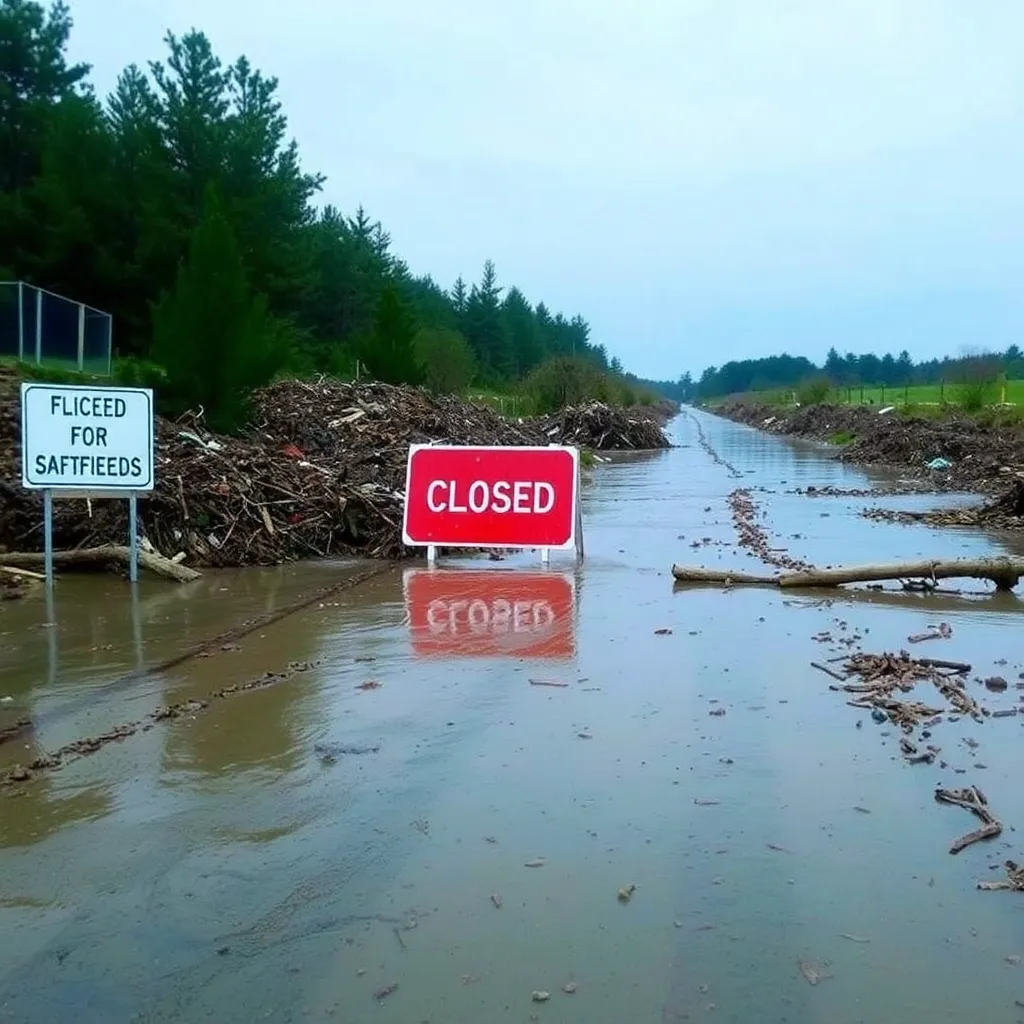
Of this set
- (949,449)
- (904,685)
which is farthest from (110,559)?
(949,449)

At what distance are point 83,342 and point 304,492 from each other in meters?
12.4

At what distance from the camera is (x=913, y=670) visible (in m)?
6.20

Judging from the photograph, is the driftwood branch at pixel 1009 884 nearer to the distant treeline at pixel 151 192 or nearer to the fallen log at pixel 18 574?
the fallen log at pixel 18 574

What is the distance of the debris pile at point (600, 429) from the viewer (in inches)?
1427

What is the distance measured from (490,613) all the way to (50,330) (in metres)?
15.6

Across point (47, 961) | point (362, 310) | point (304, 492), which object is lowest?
point (47, 961)

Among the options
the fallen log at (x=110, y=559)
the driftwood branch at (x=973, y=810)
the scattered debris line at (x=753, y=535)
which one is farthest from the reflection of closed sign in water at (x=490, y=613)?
the driftwood branch at (x=973, y=810)

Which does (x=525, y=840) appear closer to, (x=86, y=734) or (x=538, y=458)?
(x=86, y=734)

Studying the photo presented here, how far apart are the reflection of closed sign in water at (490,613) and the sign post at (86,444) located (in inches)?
99.6

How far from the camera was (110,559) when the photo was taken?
9625 millimetres

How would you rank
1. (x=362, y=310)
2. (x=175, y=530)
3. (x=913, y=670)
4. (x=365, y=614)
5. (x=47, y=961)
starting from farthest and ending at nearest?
(x=362, y=310) → (x=175, y=530) → (x=365, y=614) → (x=913, y=670) → (x=47, y=961)

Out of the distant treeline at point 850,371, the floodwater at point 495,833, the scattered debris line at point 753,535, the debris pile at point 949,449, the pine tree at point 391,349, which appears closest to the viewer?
the floodwater at point 495,833

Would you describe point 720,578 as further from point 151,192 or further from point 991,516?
point 151,192

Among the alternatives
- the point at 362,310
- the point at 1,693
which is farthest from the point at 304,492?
the point at 362,310
